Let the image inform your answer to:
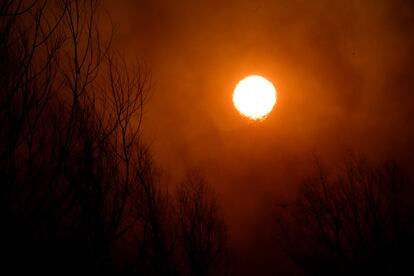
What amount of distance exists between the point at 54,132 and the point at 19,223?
50.3 inches

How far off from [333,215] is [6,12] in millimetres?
11828

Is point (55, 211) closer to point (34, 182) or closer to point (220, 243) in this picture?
point (34, 182)

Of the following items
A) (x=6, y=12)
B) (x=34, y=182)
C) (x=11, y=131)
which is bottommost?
(x=34, y=182)

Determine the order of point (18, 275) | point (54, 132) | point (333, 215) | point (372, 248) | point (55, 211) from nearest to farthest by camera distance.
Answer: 1. point (18, 275)
2. point (55, 211)
3. point (54, 132)
4. point (372, 248)
5. point (333, 215)

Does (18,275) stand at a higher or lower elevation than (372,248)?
lower

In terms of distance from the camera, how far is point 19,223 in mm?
3279

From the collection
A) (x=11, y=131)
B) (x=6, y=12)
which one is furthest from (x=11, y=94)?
(x=6, y=12)

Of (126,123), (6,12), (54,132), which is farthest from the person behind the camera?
(126,123)

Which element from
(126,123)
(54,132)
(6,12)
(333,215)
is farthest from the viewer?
(333,215)

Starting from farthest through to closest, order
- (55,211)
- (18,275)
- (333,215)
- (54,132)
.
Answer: (333,215)
(54,132)
(55,211)
(18,275)

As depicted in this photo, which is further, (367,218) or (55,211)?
(367,218)

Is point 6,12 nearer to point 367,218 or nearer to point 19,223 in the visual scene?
point 19,223

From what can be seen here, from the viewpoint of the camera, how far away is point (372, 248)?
426 inches

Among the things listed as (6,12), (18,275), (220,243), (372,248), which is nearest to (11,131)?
(6,12)
